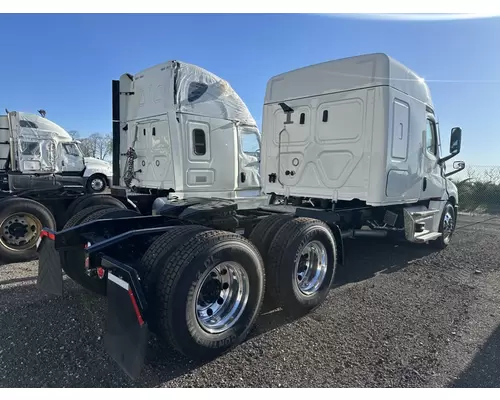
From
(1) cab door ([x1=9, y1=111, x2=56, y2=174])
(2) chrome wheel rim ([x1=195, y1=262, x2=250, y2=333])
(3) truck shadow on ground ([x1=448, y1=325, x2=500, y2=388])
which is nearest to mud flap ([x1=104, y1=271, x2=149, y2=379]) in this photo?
(2) chrome wheel rim ([x1=195, y1=262, x2=250, y2=333])

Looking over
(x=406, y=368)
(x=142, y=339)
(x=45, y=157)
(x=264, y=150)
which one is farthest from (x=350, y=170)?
(x=45, y=157)

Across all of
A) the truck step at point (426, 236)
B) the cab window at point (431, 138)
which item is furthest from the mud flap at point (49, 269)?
the cab window at point (431, 138)

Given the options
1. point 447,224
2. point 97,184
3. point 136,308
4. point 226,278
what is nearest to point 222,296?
point 226,278

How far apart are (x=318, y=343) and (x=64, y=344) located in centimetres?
226

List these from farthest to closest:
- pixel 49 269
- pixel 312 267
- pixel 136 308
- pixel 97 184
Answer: pixel 97 184 → pixel 312 267 → pixel 49 269 → pixel 136 308

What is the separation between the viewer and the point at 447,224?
23.7 feet

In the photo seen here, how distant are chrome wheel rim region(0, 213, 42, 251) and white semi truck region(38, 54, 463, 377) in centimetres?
144

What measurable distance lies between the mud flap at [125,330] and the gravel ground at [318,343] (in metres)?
0.21

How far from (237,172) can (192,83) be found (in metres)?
1.94

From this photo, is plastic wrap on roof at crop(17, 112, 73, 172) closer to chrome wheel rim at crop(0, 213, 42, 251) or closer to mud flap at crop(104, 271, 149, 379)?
chrome wheel rim at crop(0, 213, 42, 251)

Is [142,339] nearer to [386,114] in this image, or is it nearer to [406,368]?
[406,368]

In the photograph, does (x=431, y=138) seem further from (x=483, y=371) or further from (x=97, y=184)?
(x=97, y=184)

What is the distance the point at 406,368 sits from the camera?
2875 millimetres

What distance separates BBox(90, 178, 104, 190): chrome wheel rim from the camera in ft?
57.7
